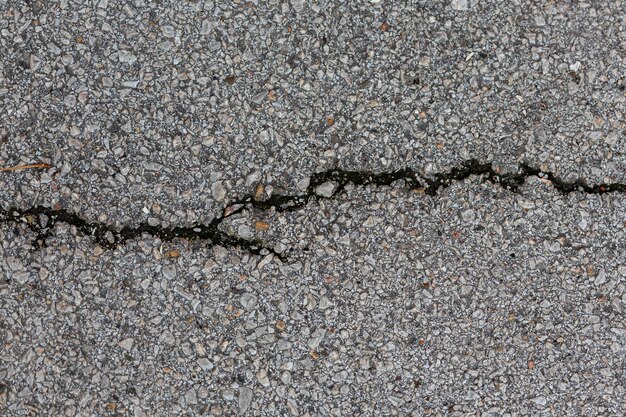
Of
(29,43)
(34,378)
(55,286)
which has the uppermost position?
(29,43)

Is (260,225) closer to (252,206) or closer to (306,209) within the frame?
(252,206)

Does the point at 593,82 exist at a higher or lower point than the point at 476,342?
higher

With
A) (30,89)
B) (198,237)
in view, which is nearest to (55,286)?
(198,237)

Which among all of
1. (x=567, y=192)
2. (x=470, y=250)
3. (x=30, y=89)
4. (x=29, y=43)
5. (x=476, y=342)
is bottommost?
(x=476, y=342)

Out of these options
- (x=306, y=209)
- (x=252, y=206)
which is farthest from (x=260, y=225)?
(x=306, y=209)

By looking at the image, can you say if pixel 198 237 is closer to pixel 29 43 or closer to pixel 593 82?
pixel 29 43

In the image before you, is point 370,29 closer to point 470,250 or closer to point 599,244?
point 470,250

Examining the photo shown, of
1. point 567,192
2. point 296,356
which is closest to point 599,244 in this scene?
point 567,192
